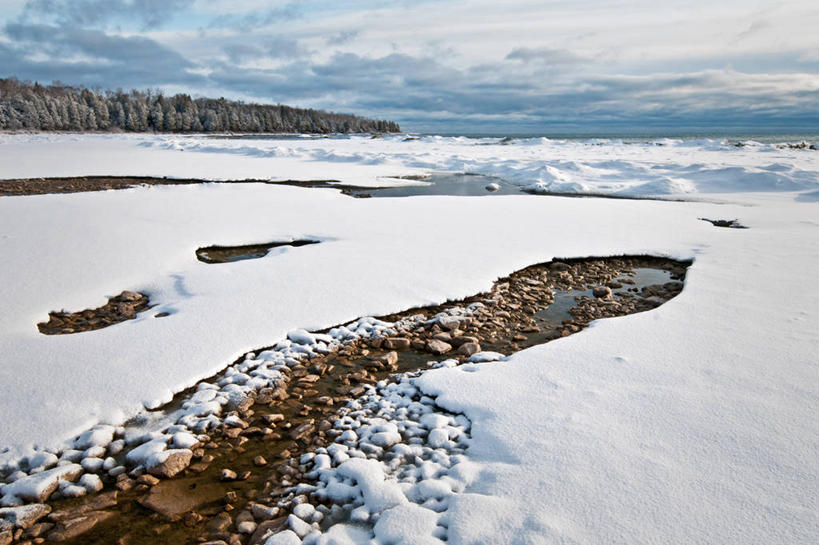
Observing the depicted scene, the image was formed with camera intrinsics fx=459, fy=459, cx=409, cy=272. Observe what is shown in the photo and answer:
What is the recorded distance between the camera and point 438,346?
480 centimetres

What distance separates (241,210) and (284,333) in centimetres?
719

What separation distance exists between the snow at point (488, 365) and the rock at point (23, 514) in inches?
4.7

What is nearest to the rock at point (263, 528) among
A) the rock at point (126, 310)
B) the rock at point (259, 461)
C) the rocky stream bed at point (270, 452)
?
the rocky stream bed at point (270, 452)

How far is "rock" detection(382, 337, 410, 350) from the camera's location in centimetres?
487

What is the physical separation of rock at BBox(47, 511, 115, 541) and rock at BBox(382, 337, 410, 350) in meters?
2.72

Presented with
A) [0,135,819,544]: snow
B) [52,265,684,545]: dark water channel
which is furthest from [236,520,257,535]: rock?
[0,135,819,544]: snow

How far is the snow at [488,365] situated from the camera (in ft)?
8.31

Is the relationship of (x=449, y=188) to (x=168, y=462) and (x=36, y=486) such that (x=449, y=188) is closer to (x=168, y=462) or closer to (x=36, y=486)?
(x=168, y=462)

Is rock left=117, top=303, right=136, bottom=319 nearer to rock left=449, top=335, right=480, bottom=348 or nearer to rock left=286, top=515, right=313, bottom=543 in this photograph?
rock left=449, top=335, right=480, bottom=348

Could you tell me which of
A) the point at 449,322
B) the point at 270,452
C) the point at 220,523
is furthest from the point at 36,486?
the point at 449,322

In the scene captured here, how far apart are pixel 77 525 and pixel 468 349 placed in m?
3.32

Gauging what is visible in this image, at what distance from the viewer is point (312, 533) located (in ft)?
8.13

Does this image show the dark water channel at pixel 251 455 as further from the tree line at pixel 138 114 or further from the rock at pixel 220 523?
the tree line at pixel 138 114

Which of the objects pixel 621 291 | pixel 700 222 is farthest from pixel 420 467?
pixel 700 222
